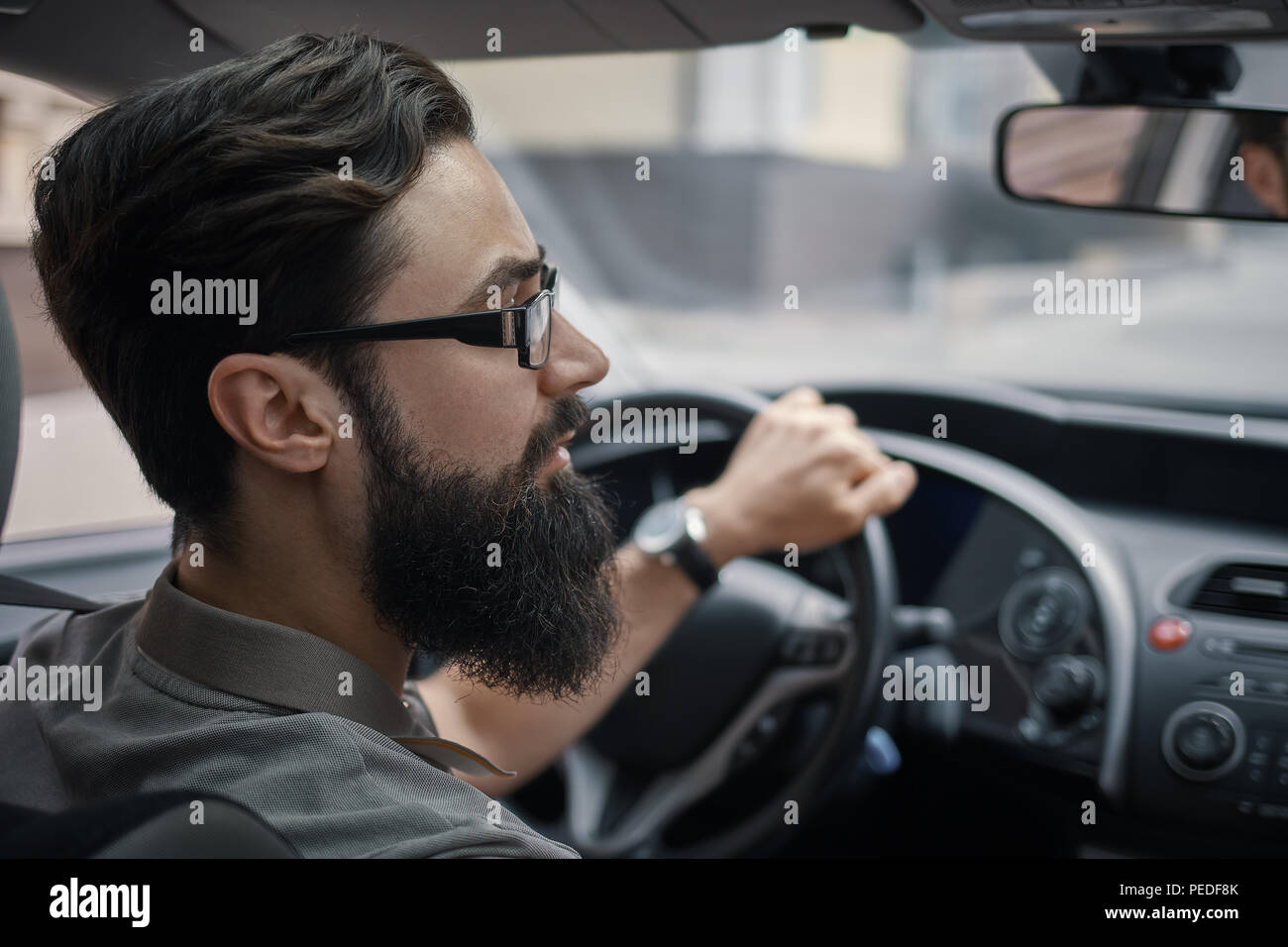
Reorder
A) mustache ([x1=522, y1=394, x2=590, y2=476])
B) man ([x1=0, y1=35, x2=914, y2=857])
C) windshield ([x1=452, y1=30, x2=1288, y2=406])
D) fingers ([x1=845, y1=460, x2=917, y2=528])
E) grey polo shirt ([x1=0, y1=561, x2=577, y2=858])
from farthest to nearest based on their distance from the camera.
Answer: windshield ([x1=452, y1=30, x2=1288, y2=406]) < fingers ([x1=845, y1=460, x2=917, y2=528]) < mustache ([x1=522, y1=394, x2=590, y2=476]) < man ([x1=0, y1=35, x2=914, y2=857]) < grey polo shirt ([x1=0, y1=561, x2=577, y2=858])

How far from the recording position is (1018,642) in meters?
2.08

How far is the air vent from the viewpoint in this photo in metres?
1.93

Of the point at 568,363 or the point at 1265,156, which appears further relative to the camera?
the point at 1265,156

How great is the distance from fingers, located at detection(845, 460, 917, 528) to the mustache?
66 cm

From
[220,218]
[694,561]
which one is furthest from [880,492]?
[220,218]

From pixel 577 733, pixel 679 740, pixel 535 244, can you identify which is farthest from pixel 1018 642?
pixel 535 244

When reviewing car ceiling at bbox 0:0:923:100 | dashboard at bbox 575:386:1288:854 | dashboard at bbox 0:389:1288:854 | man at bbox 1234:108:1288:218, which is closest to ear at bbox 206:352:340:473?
car ceiling at bbox 0:0:923:100

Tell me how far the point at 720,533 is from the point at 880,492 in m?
0.30

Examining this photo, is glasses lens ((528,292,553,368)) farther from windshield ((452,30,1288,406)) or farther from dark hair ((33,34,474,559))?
windshield ((452,30,1288,406))

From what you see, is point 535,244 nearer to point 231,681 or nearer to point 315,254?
point 315,254

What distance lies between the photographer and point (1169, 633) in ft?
6.39

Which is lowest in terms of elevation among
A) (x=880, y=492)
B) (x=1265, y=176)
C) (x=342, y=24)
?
(x=880, y=492)

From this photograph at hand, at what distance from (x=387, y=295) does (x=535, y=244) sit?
224mm

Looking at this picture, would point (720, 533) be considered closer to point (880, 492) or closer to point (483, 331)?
point (880, 492)
